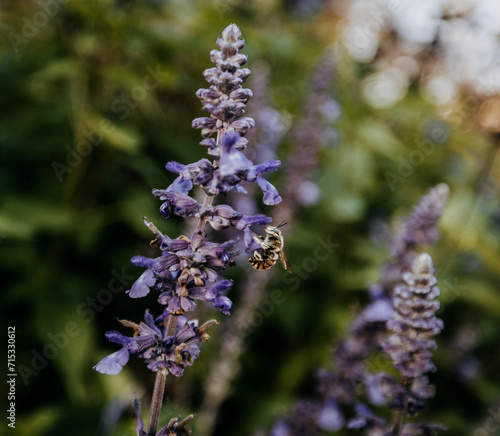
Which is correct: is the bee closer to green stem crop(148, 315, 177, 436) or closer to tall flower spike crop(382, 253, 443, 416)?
green stem crop(148, 315, 177, 436)

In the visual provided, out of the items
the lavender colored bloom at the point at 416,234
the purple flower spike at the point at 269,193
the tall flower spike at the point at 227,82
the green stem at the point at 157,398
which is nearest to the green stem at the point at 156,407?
the green stem at the point at 157,398

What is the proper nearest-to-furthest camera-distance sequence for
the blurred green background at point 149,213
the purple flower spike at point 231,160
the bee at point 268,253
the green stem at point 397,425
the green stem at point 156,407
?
the purple flower spike at point 231,160 < the green stem at point 156,407 < the bee at point 268,253 < the green stem at point 397,425 < the blurred green background at point 149,213

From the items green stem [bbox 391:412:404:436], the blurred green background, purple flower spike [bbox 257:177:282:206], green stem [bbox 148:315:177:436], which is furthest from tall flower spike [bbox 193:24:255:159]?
the blurred green background

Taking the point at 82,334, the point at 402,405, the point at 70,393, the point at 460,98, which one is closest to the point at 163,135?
the point at 82,334

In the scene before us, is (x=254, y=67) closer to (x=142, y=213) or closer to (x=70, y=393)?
(x=142, y=213)

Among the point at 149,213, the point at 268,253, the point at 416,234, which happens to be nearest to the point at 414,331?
the point at 268,253

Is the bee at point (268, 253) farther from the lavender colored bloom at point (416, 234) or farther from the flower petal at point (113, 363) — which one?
the lavender colored bloom at point (416, 234)
